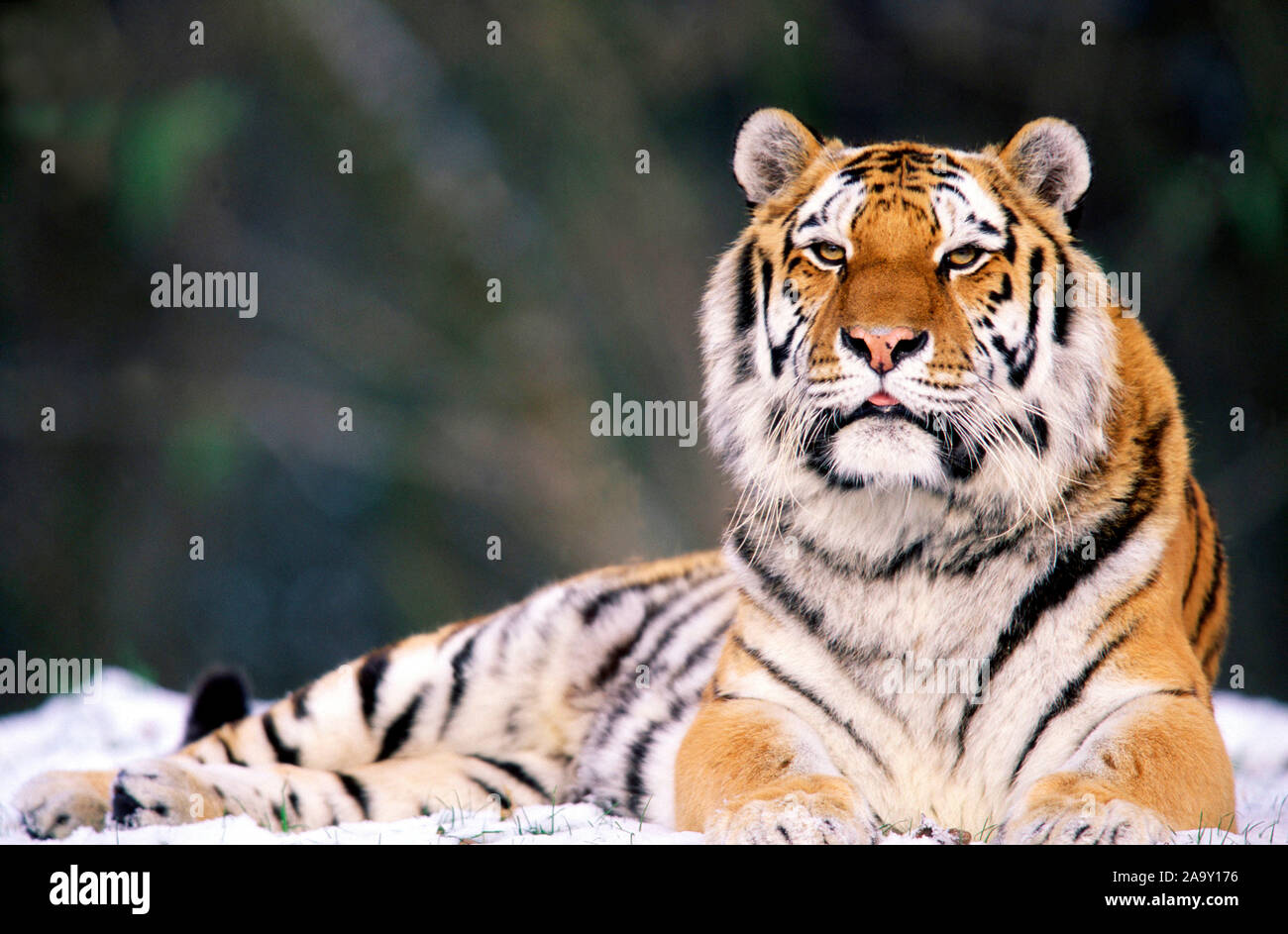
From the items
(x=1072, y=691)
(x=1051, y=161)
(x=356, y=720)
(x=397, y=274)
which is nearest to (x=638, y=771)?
(x=356, y=720)

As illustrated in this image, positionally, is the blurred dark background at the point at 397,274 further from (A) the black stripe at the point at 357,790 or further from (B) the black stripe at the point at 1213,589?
(A) the black stripe at the point at 357,790

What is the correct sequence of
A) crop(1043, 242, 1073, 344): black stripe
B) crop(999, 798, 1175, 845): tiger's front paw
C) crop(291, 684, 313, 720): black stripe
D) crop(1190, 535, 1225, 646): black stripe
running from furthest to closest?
crop(291, 684, 313, 720): black stripe
crop(1190, 535, 1225, 646): black stripe
crop(1043, 242, 1073, 344): black stripe
crop(999, 798, 1175, 845): tiger's front paw

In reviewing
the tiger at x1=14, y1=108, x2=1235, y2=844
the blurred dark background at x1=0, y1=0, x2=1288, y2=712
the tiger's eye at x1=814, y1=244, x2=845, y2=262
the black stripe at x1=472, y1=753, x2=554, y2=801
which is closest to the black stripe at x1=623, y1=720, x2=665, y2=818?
the tiger at x1=14, y1=108, x2=1235, y2=844

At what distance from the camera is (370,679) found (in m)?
2.84

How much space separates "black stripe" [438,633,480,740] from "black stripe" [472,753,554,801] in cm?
12

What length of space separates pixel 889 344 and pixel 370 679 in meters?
1.51

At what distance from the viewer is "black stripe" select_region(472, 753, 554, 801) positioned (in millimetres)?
2736

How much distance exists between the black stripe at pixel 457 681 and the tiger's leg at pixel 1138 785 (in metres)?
1.41

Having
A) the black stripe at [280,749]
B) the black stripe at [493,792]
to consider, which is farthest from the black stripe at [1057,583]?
the black stripe at [280,749]

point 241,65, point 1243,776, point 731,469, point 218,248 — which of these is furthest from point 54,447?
point 1243,776

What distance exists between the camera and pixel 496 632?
2922mm

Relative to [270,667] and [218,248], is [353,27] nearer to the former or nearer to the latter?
[218,248]

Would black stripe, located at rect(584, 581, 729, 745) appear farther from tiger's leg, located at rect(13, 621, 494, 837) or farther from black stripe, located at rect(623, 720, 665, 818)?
tiger's leg, located at rect(13, 621, 494, 837)
